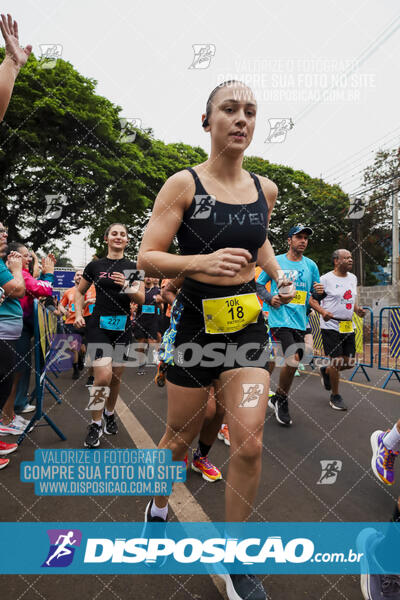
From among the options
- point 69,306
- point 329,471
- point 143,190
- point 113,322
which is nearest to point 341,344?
point 329,471

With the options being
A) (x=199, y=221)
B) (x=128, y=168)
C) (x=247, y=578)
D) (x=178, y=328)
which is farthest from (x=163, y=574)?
(x=128, y=168)

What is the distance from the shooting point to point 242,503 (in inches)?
67.3

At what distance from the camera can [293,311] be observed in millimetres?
4668

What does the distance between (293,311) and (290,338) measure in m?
0.32

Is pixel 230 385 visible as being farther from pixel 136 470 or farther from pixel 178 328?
pixel 136 470

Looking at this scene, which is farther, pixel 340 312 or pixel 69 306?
pixel 69 306

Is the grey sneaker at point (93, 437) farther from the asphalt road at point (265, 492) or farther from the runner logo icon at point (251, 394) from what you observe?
the runner logo icon at point (251, 394)

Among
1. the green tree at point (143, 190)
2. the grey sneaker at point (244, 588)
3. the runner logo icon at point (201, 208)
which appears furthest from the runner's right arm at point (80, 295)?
the green tree at point (143, 190)

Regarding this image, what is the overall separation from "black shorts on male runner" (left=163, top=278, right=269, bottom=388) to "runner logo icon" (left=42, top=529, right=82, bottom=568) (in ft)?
3.34

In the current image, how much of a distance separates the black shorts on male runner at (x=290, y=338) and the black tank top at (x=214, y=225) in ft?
9.16

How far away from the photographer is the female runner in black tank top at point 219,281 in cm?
173

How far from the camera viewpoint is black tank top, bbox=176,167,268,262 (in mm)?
1857

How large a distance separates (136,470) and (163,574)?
46.0 inches

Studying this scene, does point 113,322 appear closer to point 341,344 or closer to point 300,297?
point 300,297
